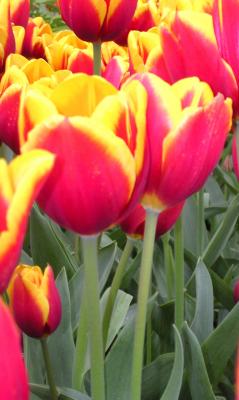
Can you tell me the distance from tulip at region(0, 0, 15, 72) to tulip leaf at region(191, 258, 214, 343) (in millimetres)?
414

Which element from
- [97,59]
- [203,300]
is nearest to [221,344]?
[203,300]

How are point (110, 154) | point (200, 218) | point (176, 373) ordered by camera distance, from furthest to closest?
point (200, 218)
point (176, 373)
point (110, 154)

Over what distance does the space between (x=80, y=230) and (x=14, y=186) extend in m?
0.14

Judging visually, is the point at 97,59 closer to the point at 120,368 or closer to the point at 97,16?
the point at 97,16

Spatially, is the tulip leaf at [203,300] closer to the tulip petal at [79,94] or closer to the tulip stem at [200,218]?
the tulip stem at [200,218]

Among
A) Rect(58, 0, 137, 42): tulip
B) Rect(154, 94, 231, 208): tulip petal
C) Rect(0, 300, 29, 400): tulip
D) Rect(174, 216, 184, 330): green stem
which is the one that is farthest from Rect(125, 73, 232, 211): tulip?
Rect(58, 0, 137, 42): tulip

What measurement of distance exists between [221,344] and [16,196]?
566mm

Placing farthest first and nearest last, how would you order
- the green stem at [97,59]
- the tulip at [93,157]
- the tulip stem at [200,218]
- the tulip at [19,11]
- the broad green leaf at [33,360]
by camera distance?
the tulip at [19,11] → the tulip stem at [200,218] → the green stem at [97,59] → the broad green leaf at [33,360] → the tulip at [93,157]

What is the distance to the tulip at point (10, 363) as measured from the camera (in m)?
0.31

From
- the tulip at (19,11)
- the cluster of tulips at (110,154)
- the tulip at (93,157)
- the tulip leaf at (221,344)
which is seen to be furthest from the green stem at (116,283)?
the tulip at (19,11)

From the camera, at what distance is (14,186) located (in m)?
0.37

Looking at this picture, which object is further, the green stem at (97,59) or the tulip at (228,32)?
the green stem at (97,59)

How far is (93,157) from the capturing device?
0.46m

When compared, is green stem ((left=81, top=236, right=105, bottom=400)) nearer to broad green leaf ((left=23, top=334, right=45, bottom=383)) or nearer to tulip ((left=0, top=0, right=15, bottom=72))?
broad green leaf ((left=23, top=334, right=45, bottom=383))
